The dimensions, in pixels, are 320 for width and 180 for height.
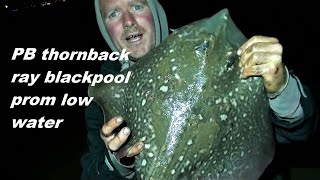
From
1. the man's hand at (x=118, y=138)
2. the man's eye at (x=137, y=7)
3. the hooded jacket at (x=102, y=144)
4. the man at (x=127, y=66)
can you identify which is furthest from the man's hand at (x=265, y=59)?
the man's eye at (x=137, y=7)

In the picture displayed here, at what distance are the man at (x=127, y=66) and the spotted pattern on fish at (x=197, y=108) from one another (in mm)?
86

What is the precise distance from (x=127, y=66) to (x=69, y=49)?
37.2 feet

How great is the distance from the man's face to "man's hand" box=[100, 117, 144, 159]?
0.81 m

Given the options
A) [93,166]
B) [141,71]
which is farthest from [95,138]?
[141,71]

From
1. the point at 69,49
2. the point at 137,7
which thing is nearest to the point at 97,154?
the point at 137,7

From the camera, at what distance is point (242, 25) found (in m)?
11.6

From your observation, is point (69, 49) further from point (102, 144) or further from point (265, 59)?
point (265, 59)

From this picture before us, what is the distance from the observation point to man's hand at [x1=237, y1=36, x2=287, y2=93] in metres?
1.79

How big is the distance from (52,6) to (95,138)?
13.1m

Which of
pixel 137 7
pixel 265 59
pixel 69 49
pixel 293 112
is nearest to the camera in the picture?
pixel 265 59

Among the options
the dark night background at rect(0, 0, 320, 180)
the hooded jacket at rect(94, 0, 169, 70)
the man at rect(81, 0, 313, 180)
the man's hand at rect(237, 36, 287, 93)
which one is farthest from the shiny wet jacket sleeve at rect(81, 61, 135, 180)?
the dark night background at rect(0, 0, 320, 180)

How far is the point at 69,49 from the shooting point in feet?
43.7

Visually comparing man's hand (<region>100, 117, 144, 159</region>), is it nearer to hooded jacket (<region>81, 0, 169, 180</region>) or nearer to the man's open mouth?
hooded jacket (<region>81, 0, 169, 180</region>)

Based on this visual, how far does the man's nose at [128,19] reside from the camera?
257 centimetres
